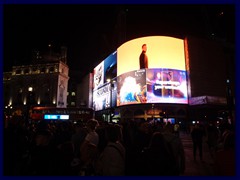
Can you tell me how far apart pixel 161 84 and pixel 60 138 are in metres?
32.4

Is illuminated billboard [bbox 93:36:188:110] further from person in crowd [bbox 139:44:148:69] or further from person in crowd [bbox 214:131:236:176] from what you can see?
person in crowd [bbox 214:131:236:176]

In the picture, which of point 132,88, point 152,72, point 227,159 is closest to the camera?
point 227,159

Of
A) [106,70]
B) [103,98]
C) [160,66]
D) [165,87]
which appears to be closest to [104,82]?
[106,70]

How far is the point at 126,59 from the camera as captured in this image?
42688 mm

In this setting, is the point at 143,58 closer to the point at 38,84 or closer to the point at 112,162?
the point at 112,162

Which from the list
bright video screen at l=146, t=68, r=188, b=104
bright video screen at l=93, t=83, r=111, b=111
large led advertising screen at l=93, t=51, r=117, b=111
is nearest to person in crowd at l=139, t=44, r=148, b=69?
bright video screen at l=146, t=68, r=188, b=104

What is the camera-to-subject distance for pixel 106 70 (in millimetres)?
51906

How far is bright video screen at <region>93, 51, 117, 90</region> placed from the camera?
158 feet

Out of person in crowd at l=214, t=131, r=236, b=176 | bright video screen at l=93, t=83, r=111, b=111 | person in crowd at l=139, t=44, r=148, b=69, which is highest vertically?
person in crowd at l=139, t=44, r=148, b=69

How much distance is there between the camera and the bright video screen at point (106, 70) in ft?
158

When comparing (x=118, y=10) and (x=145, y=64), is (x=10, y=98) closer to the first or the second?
(x=118, y=10)

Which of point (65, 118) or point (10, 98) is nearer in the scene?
point (65, 118)

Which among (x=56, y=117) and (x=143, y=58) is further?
(x=143, y=58)

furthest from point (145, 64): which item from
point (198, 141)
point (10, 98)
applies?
point (10, 98)
